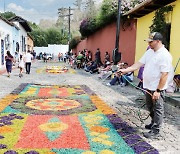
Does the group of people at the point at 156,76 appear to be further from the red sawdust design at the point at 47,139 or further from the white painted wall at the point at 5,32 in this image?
the white painted wall at the point at 5,32

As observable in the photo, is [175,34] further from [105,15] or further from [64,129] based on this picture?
[105,15]

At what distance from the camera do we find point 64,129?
18.2 feet

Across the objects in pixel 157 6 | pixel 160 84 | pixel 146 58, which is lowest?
pixel 160 84

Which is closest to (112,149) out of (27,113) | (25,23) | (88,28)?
(27,113)

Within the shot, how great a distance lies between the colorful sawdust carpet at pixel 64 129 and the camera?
4496 millimetres

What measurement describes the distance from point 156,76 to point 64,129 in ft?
6.51

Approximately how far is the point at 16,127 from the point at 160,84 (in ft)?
9.19

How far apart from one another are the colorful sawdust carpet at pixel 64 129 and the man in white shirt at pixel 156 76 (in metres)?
0.50

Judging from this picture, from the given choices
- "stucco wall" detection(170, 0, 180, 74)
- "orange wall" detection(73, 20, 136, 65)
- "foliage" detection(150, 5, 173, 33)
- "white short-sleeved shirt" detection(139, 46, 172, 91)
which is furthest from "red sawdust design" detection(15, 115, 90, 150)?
"orange wall" detection(73, 20, 136, 65)

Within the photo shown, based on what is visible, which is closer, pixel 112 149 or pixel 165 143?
→ pixel 112 149

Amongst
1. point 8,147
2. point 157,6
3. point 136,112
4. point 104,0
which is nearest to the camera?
point 8,147

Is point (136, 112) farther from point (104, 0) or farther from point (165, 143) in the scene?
point (104, 0)

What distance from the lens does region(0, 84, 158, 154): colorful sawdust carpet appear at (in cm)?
450

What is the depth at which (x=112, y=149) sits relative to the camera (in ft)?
14.8
